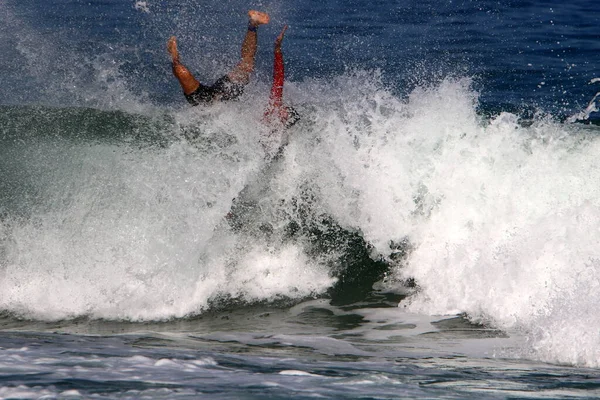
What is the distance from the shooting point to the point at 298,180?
24.3ft

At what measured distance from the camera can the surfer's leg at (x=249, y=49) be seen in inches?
261

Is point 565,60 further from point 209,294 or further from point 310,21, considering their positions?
point 209,294

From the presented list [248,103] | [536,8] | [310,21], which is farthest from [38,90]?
[536,8]

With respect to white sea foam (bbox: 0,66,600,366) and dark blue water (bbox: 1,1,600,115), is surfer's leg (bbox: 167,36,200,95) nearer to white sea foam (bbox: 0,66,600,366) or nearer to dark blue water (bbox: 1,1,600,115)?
white sea foam (bbox: 0,66,600,366)

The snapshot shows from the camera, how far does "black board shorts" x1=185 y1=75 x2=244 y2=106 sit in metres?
7.16

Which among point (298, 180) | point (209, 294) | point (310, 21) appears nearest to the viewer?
point (209, 294)

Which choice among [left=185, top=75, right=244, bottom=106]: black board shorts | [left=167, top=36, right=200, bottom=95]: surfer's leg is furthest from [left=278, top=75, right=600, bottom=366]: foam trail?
[left=167, top=36, right=200, bottom=95]: surfer's leg

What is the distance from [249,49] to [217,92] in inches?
21.7

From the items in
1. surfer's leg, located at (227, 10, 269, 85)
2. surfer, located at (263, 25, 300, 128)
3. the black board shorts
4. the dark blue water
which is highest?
the dark blue water

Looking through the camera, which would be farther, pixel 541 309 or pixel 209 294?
pixel 209 294

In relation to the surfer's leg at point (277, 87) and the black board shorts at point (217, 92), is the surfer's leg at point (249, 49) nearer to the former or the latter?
the black board shorts at point (217, 92)

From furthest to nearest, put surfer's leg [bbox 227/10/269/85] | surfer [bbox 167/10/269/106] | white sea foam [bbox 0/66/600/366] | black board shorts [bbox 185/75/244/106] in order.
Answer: black board shorts [bbox 185/75/244/106] → surfer [bbox 167/10/269/106] → surfer's leg [bbox 227/10/269/85] → white sea foam [bbox 0/66/600/366]

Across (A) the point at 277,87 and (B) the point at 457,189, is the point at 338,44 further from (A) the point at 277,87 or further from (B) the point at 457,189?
(A) the point at 277,87

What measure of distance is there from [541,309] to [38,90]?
7049 millimetres
